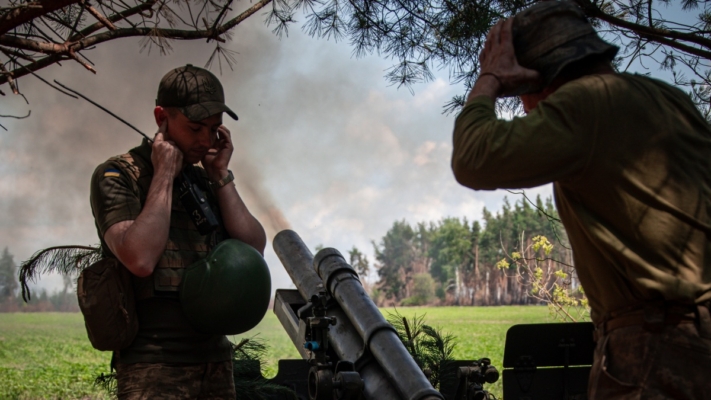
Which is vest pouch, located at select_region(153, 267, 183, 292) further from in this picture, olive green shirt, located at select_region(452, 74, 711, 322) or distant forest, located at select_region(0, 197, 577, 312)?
distant forest, located at select_region(0, 197, 577, 312)

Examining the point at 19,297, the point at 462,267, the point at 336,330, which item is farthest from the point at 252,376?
the point at 462,267

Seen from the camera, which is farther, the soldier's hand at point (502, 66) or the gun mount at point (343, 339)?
the gun mount at point (343, 339)

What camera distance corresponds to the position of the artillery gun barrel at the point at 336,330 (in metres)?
3.94

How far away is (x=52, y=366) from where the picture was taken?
11.9m

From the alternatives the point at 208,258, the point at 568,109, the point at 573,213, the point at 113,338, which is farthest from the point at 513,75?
the point at 113,338

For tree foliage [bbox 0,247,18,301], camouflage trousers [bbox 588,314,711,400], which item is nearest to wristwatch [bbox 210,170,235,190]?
camouflage trousers [bbox 588,314,711,400]

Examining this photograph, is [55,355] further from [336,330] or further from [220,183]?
[220,183]

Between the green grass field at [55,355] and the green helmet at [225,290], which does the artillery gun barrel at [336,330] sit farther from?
the green helmet at [225,290]

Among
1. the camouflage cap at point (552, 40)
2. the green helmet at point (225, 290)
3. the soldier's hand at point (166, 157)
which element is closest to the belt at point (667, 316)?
the camouflage cap at point (552, 40)

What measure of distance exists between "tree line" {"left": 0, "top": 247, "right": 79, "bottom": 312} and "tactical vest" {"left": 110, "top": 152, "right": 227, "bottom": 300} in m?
6.72

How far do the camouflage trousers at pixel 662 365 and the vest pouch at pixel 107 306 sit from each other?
1647 mm

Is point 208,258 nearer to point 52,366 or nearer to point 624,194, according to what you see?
point 624,194

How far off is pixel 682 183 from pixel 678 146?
89mm

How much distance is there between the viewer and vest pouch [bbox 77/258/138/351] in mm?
2615
